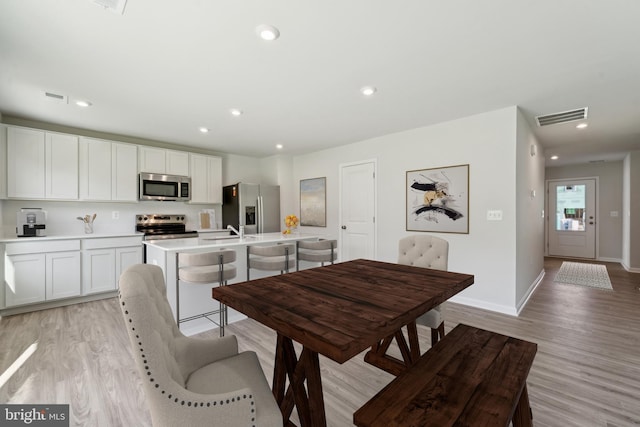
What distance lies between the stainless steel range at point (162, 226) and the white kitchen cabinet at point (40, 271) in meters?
0.95

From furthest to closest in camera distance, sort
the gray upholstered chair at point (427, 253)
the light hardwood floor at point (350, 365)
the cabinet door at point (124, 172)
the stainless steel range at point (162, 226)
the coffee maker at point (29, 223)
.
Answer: the stainless steel range at point (162, 226) → the cabinet door at point (124, 172) → the coffee maker at point (29, 223) → the gray upholstered chair at point (427, 253) → the light hardwood floor at point (350, 365)

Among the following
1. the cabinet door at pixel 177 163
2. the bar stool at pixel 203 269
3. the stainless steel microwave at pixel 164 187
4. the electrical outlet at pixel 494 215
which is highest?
the cabinet door at pixel 177 163

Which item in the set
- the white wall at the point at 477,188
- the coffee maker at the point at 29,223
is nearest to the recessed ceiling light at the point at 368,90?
the white wall at the point at 477,188

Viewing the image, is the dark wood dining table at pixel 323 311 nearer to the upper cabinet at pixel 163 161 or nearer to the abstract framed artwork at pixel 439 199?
the abstract framed artwork at pixel 439 199

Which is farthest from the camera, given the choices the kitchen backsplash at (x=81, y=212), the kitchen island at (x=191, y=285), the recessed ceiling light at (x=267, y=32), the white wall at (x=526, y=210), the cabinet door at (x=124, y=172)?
the cabinet door at (x=124, y=172)

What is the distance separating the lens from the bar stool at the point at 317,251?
3.31 m

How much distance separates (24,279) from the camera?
3.44 m

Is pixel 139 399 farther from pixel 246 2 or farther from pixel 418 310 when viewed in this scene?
pixel 246 2

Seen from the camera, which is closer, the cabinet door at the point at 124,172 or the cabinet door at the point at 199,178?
the cabinet door at the point at 124,172

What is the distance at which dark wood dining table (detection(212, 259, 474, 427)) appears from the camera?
1.07m

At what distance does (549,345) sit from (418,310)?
2.24 metres

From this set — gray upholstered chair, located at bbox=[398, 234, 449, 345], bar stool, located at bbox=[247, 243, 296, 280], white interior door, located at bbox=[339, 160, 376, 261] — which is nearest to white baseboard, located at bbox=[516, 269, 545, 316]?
gray upholstered chair, located at bbox=[398, 234, 449, 345]

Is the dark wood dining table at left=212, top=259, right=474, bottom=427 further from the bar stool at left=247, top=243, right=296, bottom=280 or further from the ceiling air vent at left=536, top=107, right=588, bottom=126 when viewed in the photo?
the ceiling air vent at left=536, top=107, right=588, bottom=126

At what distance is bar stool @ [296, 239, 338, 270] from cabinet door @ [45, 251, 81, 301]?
3.06m
